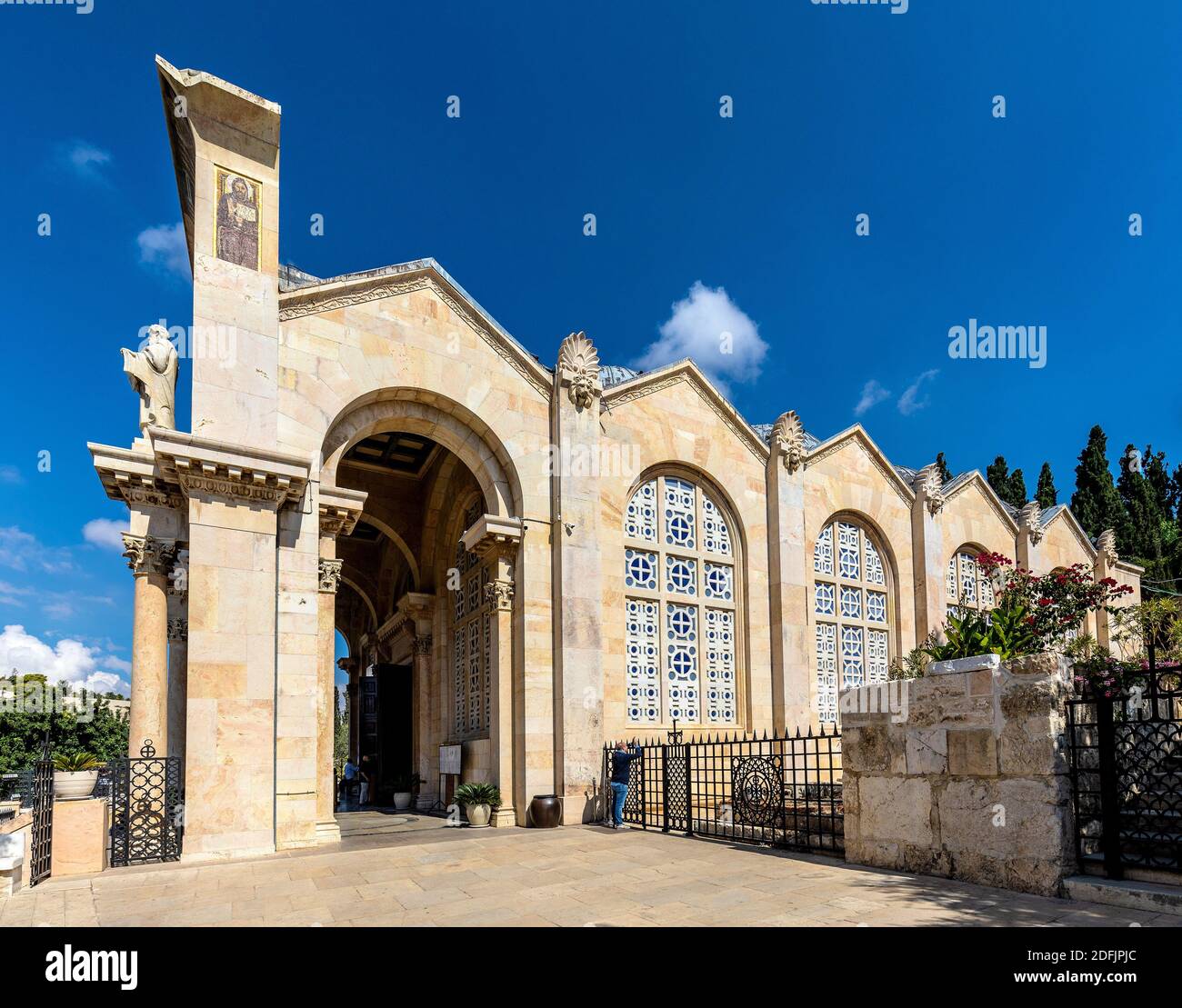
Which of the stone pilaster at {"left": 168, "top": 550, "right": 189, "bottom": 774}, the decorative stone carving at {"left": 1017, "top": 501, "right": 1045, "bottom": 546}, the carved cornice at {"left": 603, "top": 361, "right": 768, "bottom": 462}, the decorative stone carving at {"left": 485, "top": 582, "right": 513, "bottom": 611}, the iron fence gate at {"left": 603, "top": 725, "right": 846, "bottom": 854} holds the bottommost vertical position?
the iron fence gate at {"left": 603, "top": 725, "right": 846, "bottom": 854}

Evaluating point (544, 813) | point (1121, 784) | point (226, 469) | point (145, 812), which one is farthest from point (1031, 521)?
point (145, 812)

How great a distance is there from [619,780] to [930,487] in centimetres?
1335

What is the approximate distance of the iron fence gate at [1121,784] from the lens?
6.89 m

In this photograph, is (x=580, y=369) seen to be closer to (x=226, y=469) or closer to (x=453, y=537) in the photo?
(x=453, y=537)

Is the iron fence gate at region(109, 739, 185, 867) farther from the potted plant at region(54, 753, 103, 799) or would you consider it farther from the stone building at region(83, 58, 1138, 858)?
the stone building at region(83, 58, 1138, 858)

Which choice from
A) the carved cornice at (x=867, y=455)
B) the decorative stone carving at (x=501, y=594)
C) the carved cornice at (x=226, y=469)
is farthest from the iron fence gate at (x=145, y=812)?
the carved cornice at (x=867, y=455)

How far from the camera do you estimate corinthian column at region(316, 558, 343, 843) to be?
13086mm

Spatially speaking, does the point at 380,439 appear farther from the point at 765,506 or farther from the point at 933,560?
the point at 933,560

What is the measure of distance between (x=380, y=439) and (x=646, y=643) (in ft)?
27.9

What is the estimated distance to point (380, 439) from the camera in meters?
20.1

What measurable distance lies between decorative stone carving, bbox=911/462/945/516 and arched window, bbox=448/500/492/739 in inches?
494

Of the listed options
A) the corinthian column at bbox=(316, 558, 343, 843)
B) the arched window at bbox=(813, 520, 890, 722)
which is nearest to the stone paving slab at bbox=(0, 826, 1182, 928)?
the corinthian column at bbox=(316, 558, 343, 843)

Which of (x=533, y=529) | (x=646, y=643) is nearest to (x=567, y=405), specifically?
(x=533, y=529)

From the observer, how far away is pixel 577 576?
15.7 m
